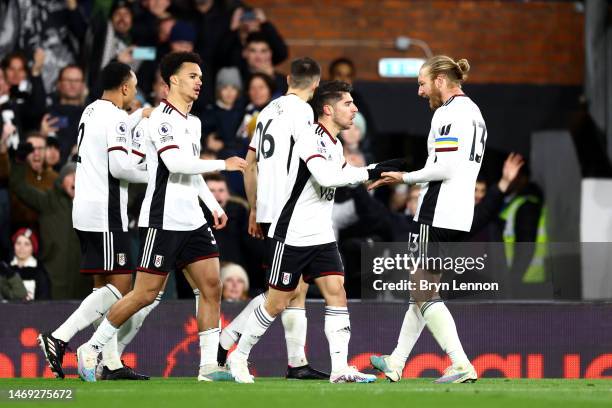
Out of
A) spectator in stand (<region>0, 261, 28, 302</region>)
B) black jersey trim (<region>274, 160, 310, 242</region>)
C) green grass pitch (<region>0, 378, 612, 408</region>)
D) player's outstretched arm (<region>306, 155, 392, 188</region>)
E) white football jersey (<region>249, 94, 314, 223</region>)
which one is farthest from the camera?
spectator in stand (<region>0, 261, 28, 302</region>)

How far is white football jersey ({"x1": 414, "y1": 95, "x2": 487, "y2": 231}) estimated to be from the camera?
33.2ft

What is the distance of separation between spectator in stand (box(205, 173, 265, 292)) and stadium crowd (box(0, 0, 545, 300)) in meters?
0.01

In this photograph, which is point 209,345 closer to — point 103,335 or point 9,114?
point 103,335

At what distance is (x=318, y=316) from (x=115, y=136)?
284cm

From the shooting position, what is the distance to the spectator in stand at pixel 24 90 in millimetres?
15047

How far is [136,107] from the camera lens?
45.2ft

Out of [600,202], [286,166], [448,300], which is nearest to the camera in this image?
[286,166]

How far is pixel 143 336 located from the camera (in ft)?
41.4

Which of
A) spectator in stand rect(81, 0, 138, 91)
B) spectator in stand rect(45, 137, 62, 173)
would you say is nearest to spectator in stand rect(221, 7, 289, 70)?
spectator in stand rect(81, 0, 138, 91)

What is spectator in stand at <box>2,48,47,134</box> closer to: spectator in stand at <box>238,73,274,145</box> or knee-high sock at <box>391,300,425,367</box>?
spectator in stand at <box>238,73,274,145</box>

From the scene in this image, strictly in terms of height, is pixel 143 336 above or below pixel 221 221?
below

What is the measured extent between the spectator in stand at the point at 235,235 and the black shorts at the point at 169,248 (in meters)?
2.99

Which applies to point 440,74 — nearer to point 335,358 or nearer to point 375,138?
point 335,358

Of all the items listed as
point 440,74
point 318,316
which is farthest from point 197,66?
point 318,316
